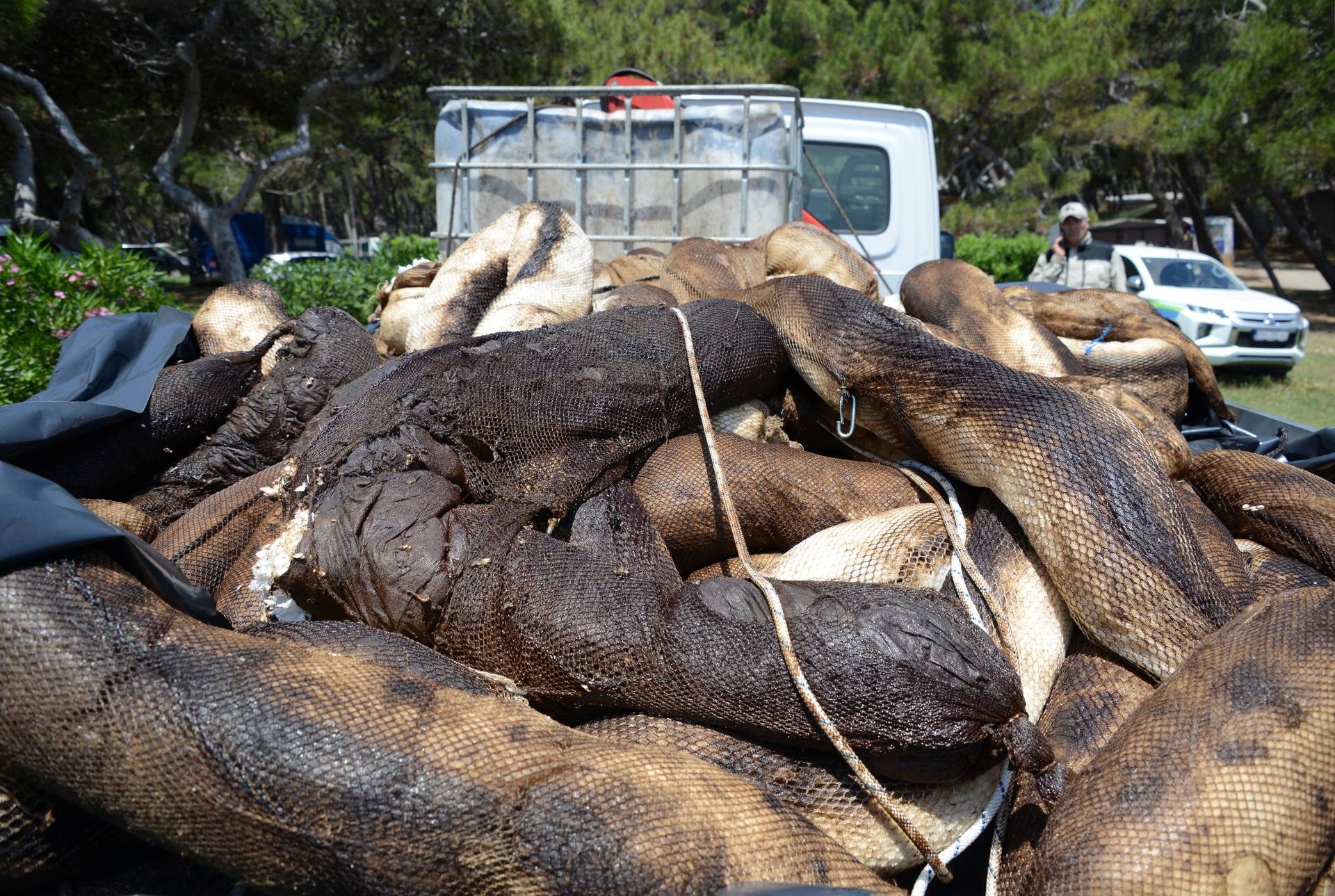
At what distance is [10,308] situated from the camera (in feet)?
14.4

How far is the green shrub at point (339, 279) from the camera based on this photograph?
8.27 m

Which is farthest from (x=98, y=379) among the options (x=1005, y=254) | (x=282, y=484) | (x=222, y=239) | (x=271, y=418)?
(x=1005, y=254)

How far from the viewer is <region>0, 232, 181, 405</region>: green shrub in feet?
12.8

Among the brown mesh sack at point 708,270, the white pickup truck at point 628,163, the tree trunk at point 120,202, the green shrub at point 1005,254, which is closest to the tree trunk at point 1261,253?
the green shrub at point 1005,254

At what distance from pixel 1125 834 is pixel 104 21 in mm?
16506

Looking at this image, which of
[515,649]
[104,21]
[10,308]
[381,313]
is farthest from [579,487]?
[104,21]

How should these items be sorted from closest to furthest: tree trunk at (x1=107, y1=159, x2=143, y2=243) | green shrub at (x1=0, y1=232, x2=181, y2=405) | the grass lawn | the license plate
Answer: green shrub at (x1=0, y1=232, x2=181, y2=405)
the grass lawn
the license plate
tree trunk at (x1=107, y1=159, x2=143, y2=243)

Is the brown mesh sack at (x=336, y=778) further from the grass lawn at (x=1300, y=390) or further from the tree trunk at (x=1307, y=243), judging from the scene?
the tree trunk at (x=1307, y=243)

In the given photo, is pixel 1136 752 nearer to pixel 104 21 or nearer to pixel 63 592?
pixel 63 592

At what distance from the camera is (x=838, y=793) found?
1.79 meters

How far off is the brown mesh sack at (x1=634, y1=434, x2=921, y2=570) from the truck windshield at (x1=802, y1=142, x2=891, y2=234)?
3842mm

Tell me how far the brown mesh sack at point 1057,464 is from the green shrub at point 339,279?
18.4 feet

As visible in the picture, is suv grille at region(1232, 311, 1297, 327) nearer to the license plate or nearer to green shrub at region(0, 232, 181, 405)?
the license plate

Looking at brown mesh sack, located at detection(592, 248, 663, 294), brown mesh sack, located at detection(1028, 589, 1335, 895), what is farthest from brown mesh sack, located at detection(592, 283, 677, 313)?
brown mesh sack, located at detection(1028, 589, 1335, 895)
